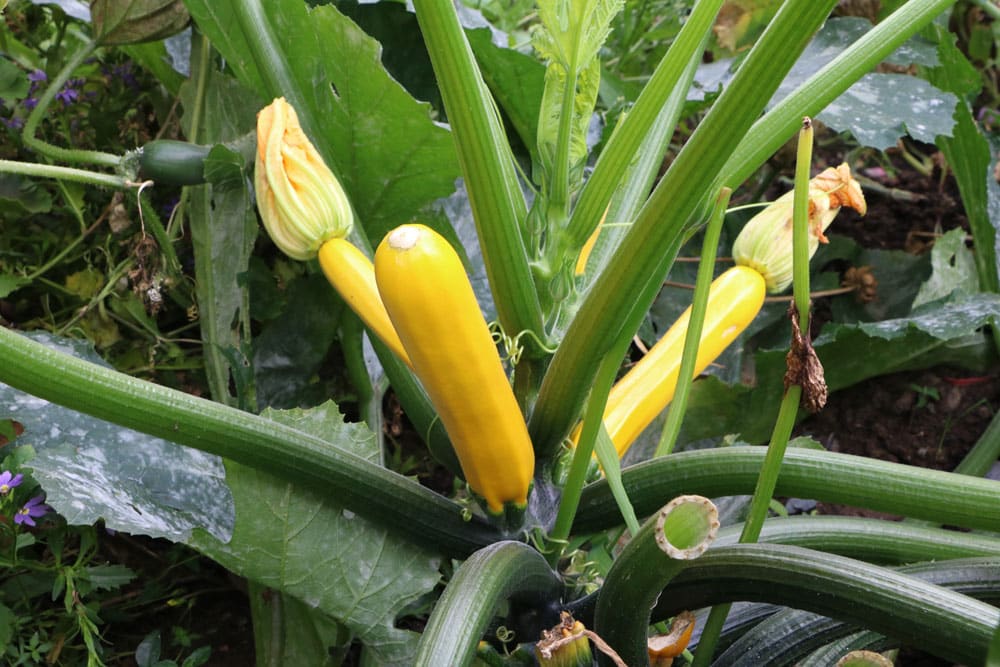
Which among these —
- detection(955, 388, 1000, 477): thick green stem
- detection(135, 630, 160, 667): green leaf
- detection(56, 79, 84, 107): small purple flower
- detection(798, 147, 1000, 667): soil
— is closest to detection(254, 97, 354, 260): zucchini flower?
detection(135, 630, 160, 667): green leaf

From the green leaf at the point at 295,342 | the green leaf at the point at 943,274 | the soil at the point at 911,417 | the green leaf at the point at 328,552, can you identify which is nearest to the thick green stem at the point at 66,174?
the green leaf at the point at 295,342

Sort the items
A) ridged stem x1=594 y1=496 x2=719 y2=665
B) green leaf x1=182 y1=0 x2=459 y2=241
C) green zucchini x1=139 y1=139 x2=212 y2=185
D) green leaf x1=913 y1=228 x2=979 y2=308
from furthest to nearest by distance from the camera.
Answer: green leaf x1=913 y1=228 x2=979 y2=308 < green zucchini x1=139 y1=139 x2=212 y2=185 < green leaf x1=182 y1=0 x2=459 y2=241 < ridged stem x1=594 y1=496 x2=719 y2=665

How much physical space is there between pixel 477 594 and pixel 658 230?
0.39 metres

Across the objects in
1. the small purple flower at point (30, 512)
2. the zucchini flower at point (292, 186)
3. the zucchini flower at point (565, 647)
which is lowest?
the small purple flower at point (30, 512)

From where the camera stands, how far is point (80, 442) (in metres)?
1.21

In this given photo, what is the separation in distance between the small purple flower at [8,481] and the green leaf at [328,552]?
275mm

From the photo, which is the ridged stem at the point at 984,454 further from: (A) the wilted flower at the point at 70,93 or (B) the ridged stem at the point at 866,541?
(A) the wilted flower at the point at 70,93

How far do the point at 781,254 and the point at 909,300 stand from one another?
2.47ft

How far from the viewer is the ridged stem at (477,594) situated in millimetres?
833

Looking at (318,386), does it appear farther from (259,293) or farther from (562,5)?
(562,5)

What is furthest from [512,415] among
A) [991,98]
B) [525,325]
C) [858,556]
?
[991,98]

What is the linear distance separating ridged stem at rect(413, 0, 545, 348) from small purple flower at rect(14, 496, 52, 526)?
25.4 inches

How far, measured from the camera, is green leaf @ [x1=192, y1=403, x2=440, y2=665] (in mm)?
1093

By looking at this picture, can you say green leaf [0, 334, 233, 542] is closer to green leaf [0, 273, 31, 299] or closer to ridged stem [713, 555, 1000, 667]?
green leaf [0, 273, 31, 299]
